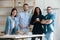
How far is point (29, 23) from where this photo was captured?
5145 millimetres

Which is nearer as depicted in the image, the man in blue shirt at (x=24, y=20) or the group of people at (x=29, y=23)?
the group of people at (x=29, y=23)

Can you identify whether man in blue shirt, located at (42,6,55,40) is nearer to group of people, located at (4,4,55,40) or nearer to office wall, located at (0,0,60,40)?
group of people, located at (4,4,55,40)

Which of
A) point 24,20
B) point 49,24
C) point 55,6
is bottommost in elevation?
point 49,24

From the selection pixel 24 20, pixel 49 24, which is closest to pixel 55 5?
pixel 49 24

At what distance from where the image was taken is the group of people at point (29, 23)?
4984 millimetres

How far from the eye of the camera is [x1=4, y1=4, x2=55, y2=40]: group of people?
4984 millimetres

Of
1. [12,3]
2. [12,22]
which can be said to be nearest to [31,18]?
[12,22]

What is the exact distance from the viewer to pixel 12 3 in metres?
5.72

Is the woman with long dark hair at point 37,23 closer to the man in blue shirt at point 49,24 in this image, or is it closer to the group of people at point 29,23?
the group of people at point 29,23

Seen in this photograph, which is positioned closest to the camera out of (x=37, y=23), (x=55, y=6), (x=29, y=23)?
(x=37, y=23)

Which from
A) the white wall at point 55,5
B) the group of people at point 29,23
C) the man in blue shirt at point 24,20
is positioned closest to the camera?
the group of people at point 29,23

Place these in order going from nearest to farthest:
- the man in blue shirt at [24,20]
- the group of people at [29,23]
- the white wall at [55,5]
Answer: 1. the group of people at [29,23]
2. the man in blue shirt at [24,20]
3. the white wall at [55,5]

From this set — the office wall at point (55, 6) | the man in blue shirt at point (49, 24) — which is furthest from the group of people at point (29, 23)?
the office wall at point (55, 6)

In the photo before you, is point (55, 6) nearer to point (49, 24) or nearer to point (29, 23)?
point (49, 24)
